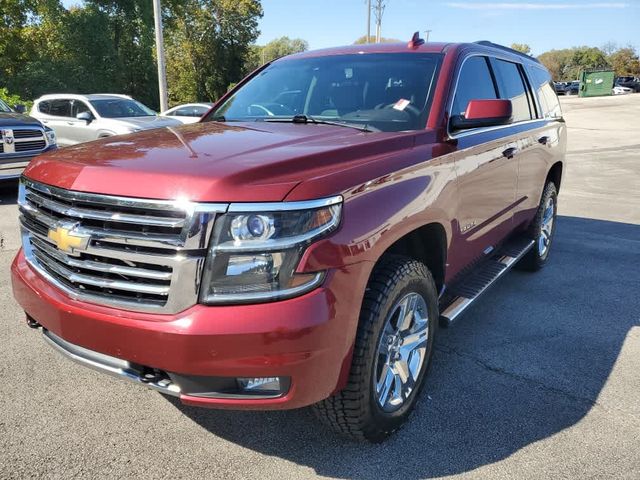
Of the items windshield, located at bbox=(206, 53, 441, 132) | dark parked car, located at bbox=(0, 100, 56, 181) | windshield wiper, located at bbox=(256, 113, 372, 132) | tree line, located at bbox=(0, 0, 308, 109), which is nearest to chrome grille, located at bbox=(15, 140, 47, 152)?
dark parked car, located at bbox=(0, 100, 56, 181)

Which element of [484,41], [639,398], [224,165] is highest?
[484,41]

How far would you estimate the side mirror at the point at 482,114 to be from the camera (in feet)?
9.90

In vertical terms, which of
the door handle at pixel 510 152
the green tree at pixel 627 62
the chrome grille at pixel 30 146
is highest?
the green tree at pixel 627 62

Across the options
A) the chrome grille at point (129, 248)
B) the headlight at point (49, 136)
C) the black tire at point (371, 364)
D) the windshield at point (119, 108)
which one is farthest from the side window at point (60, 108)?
the black tire at point (371, 364)

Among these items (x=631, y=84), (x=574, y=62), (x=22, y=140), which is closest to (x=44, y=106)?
(x=22, y=140)

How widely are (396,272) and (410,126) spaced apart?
1004mm

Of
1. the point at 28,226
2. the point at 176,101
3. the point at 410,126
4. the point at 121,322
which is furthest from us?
the point at 176,101

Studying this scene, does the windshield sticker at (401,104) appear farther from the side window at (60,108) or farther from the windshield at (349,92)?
the side window at (60,108)

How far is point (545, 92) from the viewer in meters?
5.39

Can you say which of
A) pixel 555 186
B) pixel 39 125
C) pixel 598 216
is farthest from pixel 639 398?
pixel 39 125

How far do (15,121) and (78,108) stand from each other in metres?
4.02

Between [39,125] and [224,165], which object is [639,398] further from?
[39,125]

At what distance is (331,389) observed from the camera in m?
2.20

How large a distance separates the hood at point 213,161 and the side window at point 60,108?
11239mm
